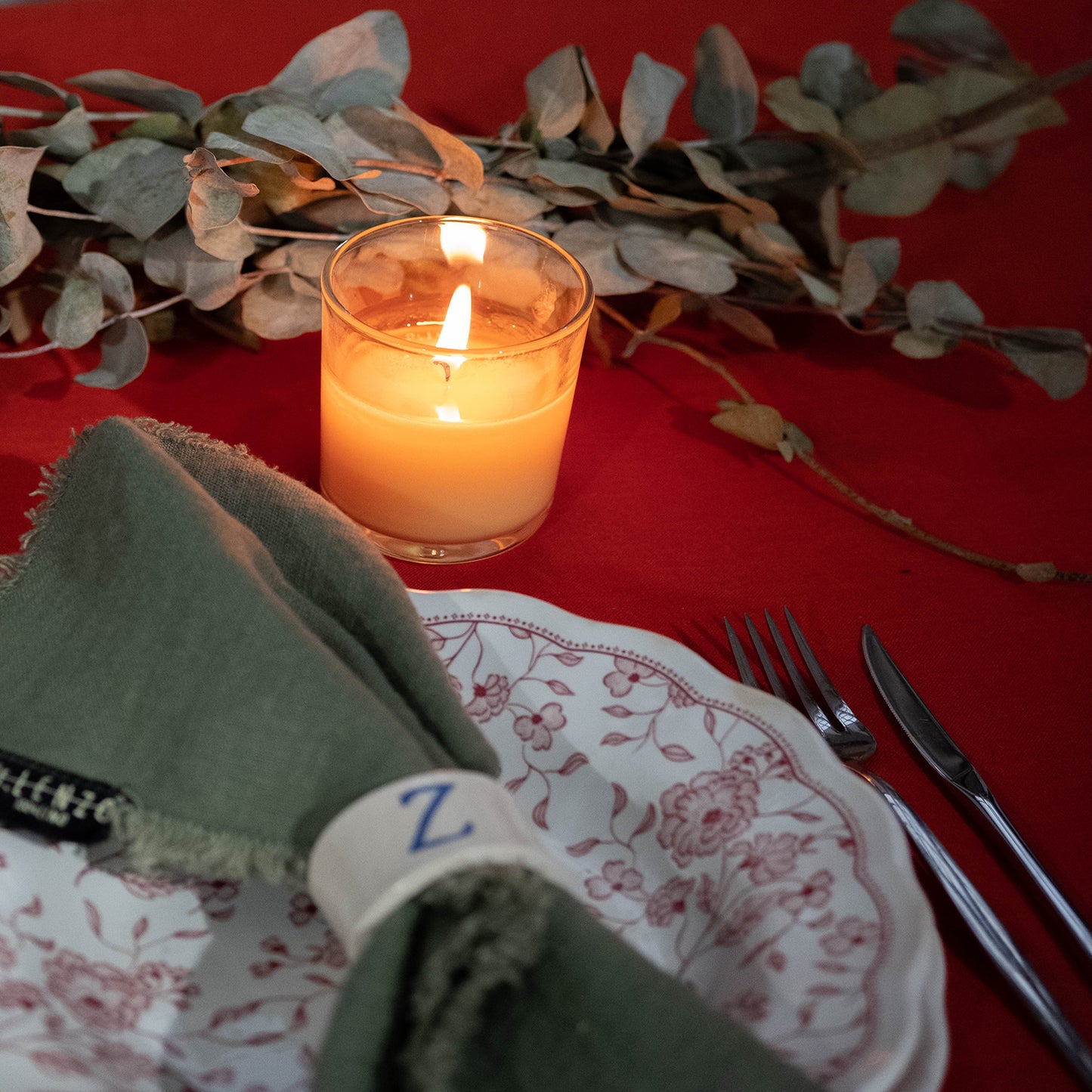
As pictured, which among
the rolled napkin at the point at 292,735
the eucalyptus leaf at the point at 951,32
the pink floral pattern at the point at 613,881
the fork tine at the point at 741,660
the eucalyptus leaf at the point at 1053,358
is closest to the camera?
the rolled napkin at the point at 292,735

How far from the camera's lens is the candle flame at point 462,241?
→ 595mm

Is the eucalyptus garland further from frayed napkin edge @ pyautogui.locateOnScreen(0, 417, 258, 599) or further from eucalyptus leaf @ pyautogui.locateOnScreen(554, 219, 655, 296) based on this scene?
frayed napkin edge @ pyautogui.locateOnScreen(0, 417, 258, 599)

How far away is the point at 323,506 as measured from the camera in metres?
0.50

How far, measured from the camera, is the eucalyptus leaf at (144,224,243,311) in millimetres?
684

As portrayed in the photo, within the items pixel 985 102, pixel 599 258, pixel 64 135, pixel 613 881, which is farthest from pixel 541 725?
pixel 985 102

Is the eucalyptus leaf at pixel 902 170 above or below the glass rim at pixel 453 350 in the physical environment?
above

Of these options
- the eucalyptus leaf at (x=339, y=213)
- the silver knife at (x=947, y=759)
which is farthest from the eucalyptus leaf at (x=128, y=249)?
the silver knife at (x=947, y=759)

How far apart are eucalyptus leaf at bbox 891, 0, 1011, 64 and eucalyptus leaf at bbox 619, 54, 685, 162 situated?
317 mm

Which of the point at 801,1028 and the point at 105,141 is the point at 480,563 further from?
the point at 105,141

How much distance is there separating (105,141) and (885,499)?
2.25 feet

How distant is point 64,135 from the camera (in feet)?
2.21

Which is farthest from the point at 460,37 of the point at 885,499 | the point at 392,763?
A: the point at 392,763

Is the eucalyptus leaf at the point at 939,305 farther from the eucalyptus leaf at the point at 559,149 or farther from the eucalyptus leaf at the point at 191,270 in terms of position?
the eucalyptus leaf at the point at 191,270

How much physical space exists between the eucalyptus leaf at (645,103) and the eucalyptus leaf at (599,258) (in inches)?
2.4
